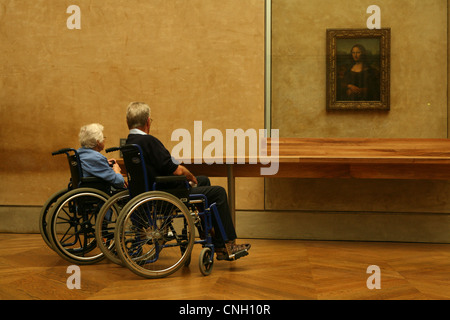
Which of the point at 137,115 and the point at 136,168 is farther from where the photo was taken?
the point at 137,115

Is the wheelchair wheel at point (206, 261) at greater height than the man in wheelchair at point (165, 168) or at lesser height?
lesser

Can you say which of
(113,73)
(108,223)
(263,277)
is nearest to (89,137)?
(108,223)

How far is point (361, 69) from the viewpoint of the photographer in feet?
14.6

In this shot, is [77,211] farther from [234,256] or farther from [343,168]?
[343,168]

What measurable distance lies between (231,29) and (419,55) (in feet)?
5.69

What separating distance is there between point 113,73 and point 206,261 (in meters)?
2.50

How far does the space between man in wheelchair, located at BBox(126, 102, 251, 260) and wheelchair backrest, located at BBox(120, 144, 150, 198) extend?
58 mm

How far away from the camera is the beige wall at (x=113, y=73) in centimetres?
461

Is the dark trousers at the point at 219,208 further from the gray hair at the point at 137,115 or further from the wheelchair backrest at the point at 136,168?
the gray hair at the point at 137,115

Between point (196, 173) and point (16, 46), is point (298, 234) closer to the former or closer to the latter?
point (196, 173)

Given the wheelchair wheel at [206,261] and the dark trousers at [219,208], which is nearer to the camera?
Answer: the wheelchair wheel at [206,261]

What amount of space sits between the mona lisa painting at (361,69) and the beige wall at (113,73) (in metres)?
0.71

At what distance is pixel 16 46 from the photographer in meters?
4.89

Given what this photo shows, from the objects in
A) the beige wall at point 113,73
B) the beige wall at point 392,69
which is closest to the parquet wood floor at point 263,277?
the beige wall at point 392,69
